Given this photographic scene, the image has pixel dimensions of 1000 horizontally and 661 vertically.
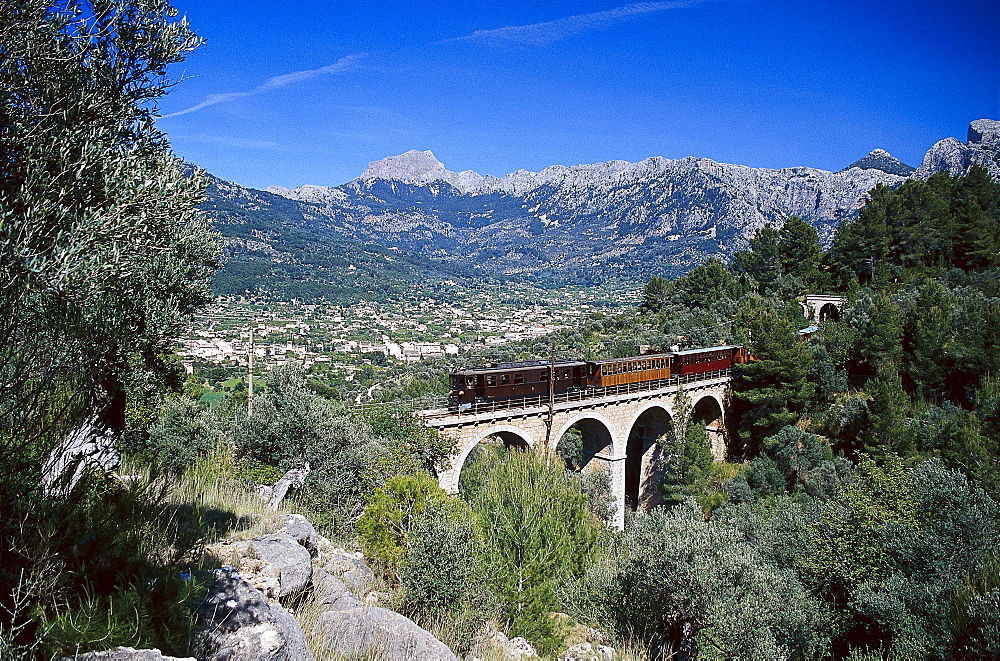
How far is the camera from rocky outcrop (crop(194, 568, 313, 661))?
3.24m

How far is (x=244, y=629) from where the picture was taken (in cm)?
342

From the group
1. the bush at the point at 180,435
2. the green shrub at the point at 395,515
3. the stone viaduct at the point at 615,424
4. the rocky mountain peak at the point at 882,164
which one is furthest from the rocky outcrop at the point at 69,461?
the rocky mountain peak at the point at 882,164

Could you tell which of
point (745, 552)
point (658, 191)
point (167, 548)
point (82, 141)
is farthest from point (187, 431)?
point (658, 191)

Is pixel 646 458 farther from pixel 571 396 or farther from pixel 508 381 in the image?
pixel 508 381

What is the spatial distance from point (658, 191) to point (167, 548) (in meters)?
170

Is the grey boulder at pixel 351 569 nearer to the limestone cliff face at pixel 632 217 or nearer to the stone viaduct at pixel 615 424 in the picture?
Answer: the stone viaduct at pixel 615 424

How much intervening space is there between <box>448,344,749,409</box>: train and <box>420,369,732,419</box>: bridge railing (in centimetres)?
12

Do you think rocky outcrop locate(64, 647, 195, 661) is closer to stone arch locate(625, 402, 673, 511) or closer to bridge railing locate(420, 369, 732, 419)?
bridge railing locate(420, 369, 732, 419)

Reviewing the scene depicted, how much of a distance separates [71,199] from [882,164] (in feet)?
590

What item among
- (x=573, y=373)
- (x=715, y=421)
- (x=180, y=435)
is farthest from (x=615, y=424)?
(x=180, y=435)

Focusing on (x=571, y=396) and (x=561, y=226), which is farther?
(x=561, y=226)

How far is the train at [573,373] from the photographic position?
1702 cm

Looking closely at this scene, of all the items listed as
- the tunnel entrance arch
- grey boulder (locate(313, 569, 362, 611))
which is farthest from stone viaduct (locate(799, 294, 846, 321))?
grey boulder (locate(313, 569, 362, 611))

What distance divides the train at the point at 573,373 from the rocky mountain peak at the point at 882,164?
14409 centimetres
